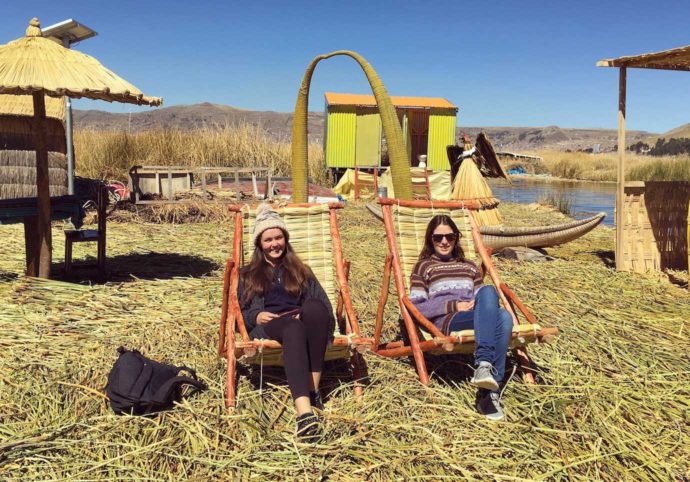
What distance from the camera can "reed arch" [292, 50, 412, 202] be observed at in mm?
4430

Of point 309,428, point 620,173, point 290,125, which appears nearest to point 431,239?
point 309,428

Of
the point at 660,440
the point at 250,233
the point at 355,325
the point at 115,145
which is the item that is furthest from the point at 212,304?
the point at 115,145

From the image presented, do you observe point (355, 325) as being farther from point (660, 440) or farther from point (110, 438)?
point (660, 440)

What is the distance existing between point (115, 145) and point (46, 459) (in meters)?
14.0

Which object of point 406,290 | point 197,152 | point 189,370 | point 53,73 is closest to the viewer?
point 189,370

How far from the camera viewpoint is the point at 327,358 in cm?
332

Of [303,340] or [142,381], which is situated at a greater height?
[303,340]

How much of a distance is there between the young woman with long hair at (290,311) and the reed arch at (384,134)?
3.73ft

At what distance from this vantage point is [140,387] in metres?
3.13

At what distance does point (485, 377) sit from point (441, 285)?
89cm

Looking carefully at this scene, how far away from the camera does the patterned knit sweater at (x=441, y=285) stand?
3740 millimetres

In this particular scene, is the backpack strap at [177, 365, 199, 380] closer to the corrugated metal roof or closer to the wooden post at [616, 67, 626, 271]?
the wooden post at [616, 67, 626, 271]

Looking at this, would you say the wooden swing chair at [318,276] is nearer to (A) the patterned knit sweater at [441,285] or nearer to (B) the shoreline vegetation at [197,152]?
(A) the patterned knit sweater at [441,285]

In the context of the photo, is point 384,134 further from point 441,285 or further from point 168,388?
point 168,388
